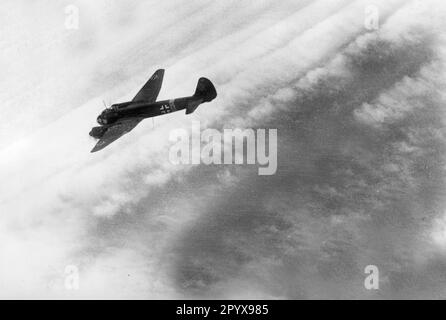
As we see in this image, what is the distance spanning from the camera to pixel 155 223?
79438 millimetres

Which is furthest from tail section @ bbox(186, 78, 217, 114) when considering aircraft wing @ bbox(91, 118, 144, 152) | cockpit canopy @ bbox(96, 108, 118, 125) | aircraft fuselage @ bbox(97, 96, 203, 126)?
cockpit canopy @ bbox(96, 108, 118, 125)

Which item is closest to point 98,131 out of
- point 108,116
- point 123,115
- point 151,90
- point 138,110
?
point 108,116

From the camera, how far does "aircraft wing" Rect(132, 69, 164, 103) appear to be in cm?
6312

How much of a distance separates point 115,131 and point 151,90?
8.08m

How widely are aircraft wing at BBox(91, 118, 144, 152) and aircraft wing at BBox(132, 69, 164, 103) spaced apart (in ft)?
14.9

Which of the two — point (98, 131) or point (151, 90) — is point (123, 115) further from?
point (151, 90)

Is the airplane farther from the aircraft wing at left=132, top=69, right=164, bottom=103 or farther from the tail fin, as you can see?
the aircraft wing at left=132, top=69, right=164, bottom=103

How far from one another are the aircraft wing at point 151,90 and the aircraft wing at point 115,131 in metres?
4.55

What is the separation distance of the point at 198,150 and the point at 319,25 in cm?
2842

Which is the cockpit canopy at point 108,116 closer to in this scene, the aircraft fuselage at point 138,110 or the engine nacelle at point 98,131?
the aircraft fuselage at point 138,110

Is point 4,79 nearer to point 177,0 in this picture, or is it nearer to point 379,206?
point 177,0

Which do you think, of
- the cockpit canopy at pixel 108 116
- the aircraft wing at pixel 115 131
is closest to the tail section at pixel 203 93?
the aircraft wing at pixel 115 131

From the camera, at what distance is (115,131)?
58562 millimetres
